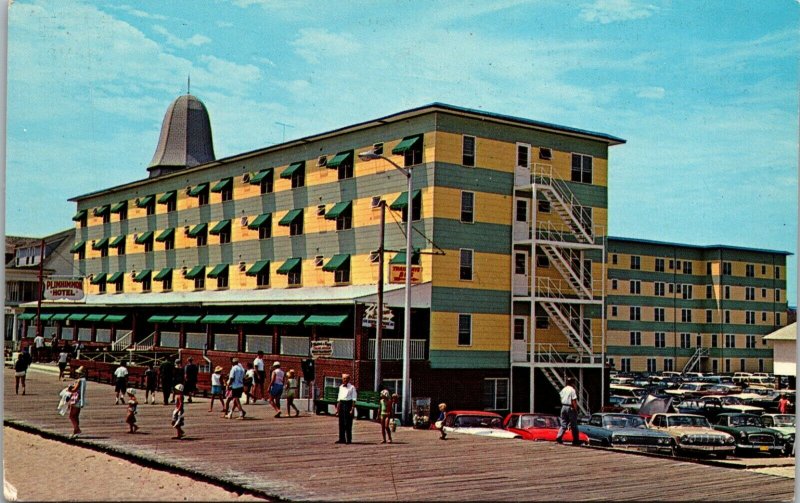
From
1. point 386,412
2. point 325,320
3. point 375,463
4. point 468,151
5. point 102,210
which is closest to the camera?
point 375,463

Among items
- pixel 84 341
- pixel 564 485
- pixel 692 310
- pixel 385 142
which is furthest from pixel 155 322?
pixel 692 310

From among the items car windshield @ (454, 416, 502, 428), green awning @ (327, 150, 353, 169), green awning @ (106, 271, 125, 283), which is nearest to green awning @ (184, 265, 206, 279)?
green awning @ (327, 150, 353, 169)

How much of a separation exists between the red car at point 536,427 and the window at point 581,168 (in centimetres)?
1953

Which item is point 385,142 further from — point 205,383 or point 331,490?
point 331,490

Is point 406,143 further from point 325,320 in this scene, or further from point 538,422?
point 538,422

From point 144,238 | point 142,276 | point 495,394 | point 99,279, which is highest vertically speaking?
point 144,238

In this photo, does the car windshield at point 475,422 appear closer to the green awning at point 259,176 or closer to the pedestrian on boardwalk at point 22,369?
the pedestrian on boardwalk at point 22,369

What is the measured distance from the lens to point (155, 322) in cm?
3528

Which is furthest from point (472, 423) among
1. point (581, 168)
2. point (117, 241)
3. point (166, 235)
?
point (581, 168)

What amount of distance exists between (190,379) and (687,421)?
15506 mm

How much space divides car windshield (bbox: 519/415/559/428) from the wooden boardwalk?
10.0ft

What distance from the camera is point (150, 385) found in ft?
83.3

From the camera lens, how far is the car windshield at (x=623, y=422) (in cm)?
2755

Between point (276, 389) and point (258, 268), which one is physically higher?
point (258, 268)
